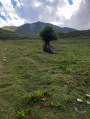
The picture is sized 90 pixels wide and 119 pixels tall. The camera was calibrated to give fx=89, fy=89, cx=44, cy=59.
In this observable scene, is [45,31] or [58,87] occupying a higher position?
[45,31]

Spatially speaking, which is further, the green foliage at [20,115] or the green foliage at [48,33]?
the green foliage at [48,33]

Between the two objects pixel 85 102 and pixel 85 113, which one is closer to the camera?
pixel 85 113

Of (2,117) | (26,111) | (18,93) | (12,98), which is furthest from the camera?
(18,93)

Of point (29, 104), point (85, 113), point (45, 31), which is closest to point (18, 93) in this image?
point (29, 104)

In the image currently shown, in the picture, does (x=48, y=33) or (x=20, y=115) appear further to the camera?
(x=48, y=33)

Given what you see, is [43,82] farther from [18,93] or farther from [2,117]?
[2,117]

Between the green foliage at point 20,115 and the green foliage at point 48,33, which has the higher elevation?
the green foliage at point 48,33

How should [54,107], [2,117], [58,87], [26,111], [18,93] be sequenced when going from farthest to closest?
[58,87] < [18,93] < [54,107] < [26,111] < [2,117]

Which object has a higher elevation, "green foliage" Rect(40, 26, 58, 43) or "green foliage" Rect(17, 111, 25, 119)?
"green foliage" Rect(40, 26, 58, 43)

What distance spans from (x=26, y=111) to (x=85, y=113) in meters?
3.64

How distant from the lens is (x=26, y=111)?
18.3 feet

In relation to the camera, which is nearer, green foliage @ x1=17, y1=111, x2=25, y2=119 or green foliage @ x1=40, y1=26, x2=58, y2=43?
green foliage @ x1=17, y1=111, x2=25, y2=119

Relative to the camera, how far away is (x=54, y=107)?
5.92 metres

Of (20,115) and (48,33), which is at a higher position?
(48,33)
